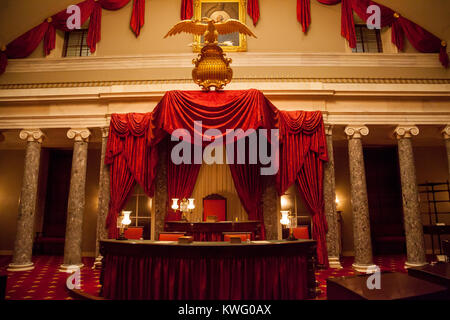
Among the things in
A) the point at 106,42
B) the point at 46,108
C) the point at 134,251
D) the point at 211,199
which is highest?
the point at 106,42

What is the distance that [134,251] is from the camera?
3789 mm

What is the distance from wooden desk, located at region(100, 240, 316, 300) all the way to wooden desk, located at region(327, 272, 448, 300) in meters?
1.19

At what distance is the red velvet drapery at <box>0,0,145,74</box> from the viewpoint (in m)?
7.74

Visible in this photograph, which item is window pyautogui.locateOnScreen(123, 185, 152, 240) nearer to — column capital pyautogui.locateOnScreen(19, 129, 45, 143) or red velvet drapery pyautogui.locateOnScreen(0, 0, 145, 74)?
column capital pyautogui.locateOnScreen(19, 129, 45, 143)

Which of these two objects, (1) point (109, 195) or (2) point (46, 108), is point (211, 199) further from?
(2) point (46, 108)

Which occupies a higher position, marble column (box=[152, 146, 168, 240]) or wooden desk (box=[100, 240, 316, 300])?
marble column (box=[152, 146, 168, 240])

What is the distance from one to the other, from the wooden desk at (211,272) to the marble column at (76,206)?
11.3 feet

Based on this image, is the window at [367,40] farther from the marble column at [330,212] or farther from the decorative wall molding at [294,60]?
the marble column at [330,212]

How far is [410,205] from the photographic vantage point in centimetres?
670

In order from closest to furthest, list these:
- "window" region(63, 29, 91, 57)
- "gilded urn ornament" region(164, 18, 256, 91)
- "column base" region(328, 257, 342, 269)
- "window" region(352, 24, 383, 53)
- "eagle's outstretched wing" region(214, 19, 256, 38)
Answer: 1. "gilded urn ornament" region(164, 18, 256, 91)
2. "eagle's outstretched wing" region(214, 19, 256, 38)
3. "column base" region(328, 257, 342, 269)
4. "window" region(352, 24, 383, 53)
5. "window" region(63, 29, 91, 57)

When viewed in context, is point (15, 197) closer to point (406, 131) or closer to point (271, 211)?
point (271, 211)

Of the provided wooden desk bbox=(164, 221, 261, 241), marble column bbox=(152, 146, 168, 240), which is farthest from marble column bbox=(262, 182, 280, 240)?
marble column bbox=(152, 146, 168, 240)
